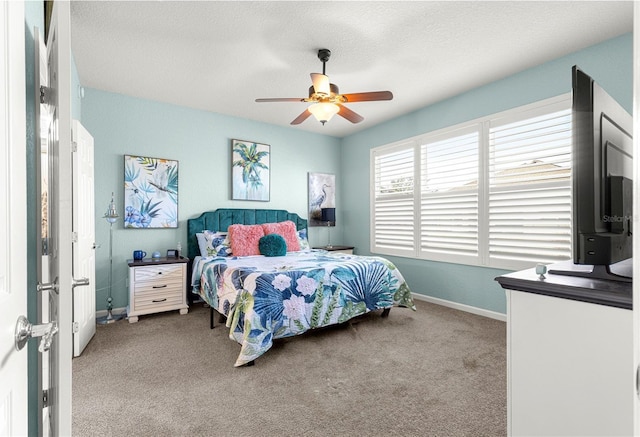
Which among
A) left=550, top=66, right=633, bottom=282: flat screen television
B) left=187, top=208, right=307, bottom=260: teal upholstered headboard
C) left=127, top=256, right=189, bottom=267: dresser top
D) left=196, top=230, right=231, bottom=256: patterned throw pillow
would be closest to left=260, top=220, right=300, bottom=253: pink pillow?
left=187, top=208, right=307, bottom=260: teal upholstered headboard

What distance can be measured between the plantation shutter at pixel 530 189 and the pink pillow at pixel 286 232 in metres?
2.47

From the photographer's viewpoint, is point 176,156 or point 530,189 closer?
point 530,189

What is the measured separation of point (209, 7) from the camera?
2357mm

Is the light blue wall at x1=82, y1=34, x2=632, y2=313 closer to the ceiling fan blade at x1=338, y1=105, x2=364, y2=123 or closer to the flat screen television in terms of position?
the ceiling fan blade at x1=338, y1=105, x2=364, y2=123

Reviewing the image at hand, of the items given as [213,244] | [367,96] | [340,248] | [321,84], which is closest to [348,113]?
[367,96]

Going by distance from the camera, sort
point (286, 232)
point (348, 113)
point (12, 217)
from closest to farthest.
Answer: point (12, 217) < point (348, 113) < point (286, 232)

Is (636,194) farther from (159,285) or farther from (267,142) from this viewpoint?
(267,142)

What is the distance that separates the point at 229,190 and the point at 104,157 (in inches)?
61.4

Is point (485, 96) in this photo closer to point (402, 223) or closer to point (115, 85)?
point (402, 223)

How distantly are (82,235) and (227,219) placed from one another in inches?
78.1

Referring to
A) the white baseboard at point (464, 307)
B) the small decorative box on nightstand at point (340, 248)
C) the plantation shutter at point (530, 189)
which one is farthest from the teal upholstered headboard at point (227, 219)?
the plantation shutter at point (530, 189)

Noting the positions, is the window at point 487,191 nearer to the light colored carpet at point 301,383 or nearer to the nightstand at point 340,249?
the nightstand at point 340,249

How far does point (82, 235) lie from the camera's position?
8.96 feet

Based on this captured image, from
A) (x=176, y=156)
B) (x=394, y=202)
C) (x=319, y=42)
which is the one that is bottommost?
(x=394, y=202)
